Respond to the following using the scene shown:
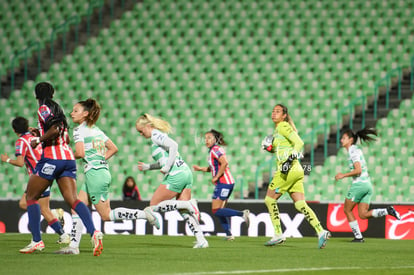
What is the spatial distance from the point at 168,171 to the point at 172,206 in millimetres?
508

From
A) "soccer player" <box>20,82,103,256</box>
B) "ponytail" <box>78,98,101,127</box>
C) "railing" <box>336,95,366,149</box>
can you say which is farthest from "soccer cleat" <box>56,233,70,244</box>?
"railing" <box>336,95,366,149</box>

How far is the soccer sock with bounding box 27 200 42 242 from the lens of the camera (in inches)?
395

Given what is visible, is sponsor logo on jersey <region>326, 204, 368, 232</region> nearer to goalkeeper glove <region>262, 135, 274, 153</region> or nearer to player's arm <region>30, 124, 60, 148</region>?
goalkeeper glove <region>262, 135, 274, 153</region>

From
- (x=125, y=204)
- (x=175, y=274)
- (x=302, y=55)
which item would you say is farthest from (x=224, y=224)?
(x=302, y=55)

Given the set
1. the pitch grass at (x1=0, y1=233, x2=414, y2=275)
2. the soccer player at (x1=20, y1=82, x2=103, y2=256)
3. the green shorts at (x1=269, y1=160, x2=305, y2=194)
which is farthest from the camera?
the green shorts at (x1=269, y1=160, x2=305, y2=194)

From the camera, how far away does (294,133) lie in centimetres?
1223

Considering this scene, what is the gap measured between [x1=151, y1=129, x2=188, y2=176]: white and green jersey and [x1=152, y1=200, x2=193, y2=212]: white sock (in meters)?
0.50

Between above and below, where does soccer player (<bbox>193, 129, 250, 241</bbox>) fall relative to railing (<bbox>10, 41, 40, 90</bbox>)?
below

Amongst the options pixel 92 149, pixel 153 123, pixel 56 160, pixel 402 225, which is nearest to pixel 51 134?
pixel 56 160

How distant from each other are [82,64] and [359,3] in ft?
26.9

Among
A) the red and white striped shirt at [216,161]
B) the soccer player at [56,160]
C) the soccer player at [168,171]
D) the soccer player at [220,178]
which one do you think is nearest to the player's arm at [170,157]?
the soccer player at [168,171]

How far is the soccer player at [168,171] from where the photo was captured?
11.2 m

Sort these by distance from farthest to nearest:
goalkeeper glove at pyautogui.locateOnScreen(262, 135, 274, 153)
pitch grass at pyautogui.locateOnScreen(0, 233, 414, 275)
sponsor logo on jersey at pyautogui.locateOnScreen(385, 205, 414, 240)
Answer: sponsor logo on jersey at pyautogui.locateOnScreen(385, 205, 414, 240) < goalkeeper glove at pyautogui.locateOnScreen(262, 135, 274, 153) < pitch grass at pyautogui.locateOnScreen(0, 233, 414, 275)

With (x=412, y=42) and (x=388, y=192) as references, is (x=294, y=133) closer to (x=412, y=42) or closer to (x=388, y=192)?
(x=388, y=192)
